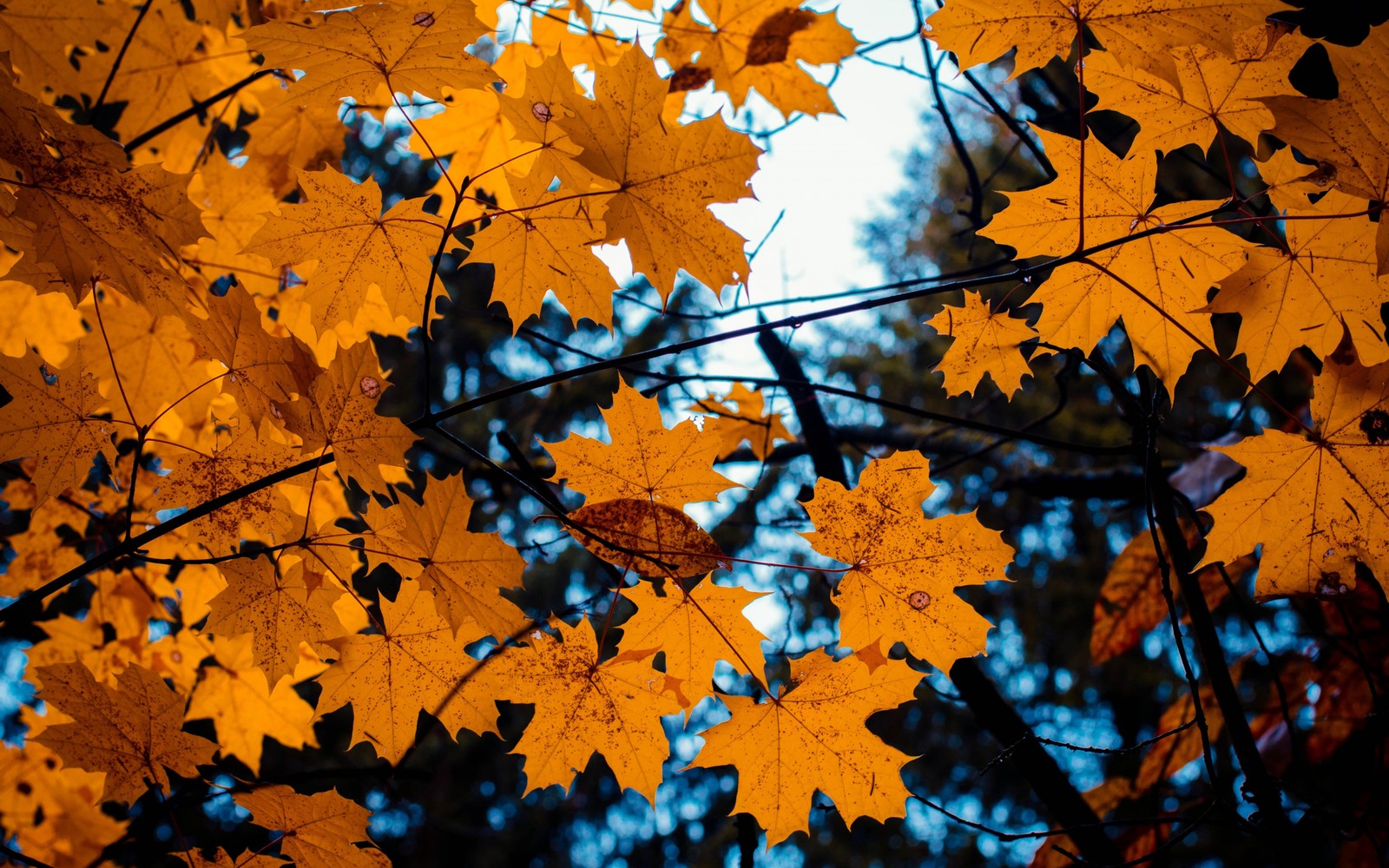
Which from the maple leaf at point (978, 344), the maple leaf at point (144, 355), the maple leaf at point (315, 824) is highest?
the maple leaf at point (144, 355)

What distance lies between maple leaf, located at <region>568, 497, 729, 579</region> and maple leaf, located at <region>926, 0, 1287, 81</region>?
2.57ft

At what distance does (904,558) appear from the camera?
1261 millimetres

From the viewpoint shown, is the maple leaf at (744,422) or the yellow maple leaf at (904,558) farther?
the maple leaf at (744,422)

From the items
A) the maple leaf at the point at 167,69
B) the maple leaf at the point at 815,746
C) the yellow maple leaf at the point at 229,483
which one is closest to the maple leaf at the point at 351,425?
the yellow maple leaf at the point at 229,483

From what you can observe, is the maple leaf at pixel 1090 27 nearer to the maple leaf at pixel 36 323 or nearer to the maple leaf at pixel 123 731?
the maple leaf at pixel 123 731

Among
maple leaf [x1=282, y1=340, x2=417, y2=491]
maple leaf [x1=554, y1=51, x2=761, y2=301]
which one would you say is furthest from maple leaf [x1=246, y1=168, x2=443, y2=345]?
maple leaf [x1=554, y1=51, x2=761, y2=301]

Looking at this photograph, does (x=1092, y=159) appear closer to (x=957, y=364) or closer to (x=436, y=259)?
(x=957, y=364)

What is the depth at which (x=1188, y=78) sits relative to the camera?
1.31 m

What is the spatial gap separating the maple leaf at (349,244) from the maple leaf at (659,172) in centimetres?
32

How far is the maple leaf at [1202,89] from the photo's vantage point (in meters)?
1.27

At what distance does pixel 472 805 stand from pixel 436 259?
308 inches

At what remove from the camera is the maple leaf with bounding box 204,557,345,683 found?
1239 mm

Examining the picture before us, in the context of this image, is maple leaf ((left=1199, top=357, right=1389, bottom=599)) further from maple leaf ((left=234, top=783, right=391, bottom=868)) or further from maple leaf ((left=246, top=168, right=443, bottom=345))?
maple leaf ((left=234, top=783, right=391, bottom=868))

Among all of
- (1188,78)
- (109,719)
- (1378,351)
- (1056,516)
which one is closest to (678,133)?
(1188,78)
